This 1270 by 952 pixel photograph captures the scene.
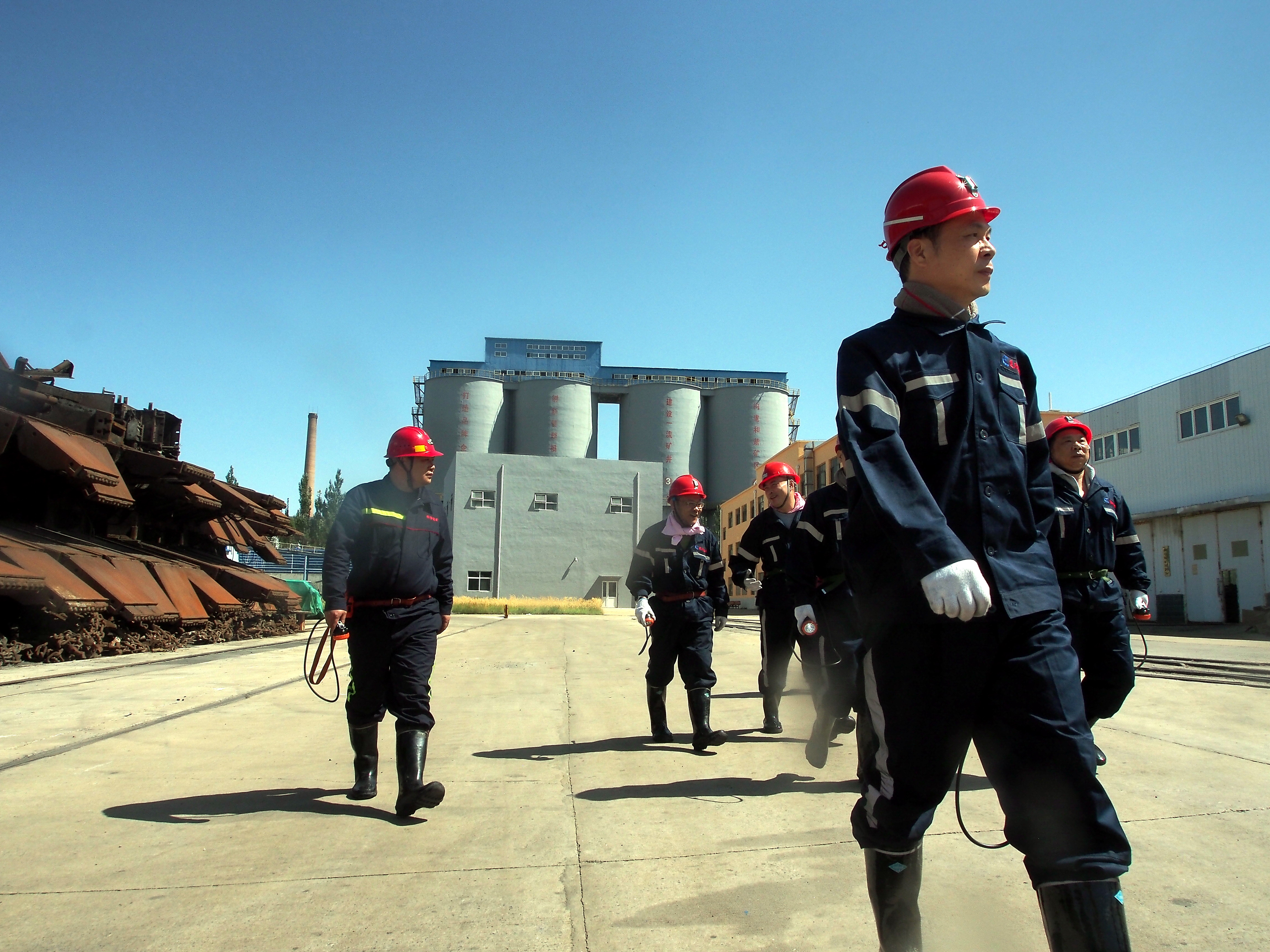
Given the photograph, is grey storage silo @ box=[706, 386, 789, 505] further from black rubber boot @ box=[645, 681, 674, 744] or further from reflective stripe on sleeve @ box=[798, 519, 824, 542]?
reflective stripe on sleeve @ box=[798, 519, 824, 542]

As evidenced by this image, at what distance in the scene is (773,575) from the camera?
20.7 ft

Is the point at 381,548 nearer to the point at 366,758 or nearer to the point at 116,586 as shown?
the point at 366,758

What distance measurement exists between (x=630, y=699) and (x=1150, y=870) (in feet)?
17.0

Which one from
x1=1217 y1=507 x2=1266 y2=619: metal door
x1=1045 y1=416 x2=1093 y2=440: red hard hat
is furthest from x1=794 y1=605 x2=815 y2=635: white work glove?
x1=1217 y1=507 x2=1266 y2=619: metal door

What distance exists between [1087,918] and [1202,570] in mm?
27507

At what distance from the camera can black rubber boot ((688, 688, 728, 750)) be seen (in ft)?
17.6

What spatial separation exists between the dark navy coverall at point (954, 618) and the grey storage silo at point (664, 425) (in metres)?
58.3

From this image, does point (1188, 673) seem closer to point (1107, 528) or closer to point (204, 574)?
point (1107, 528)

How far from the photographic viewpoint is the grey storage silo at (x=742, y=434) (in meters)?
62.4

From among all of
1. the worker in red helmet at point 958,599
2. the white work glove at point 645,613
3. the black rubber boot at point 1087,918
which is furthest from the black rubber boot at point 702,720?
the black rubber boot at point 1087,918

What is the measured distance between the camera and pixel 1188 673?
10125mm

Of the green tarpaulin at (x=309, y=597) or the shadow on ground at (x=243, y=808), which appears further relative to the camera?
the green tarpaulin at (x=309, y=597)

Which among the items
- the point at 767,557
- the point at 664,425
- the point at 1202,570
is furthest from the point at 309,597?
the point at 664,425

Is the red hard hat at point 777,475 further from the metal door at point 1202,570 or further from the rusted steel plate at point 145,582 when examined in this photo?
the metal door at point 1202,570
